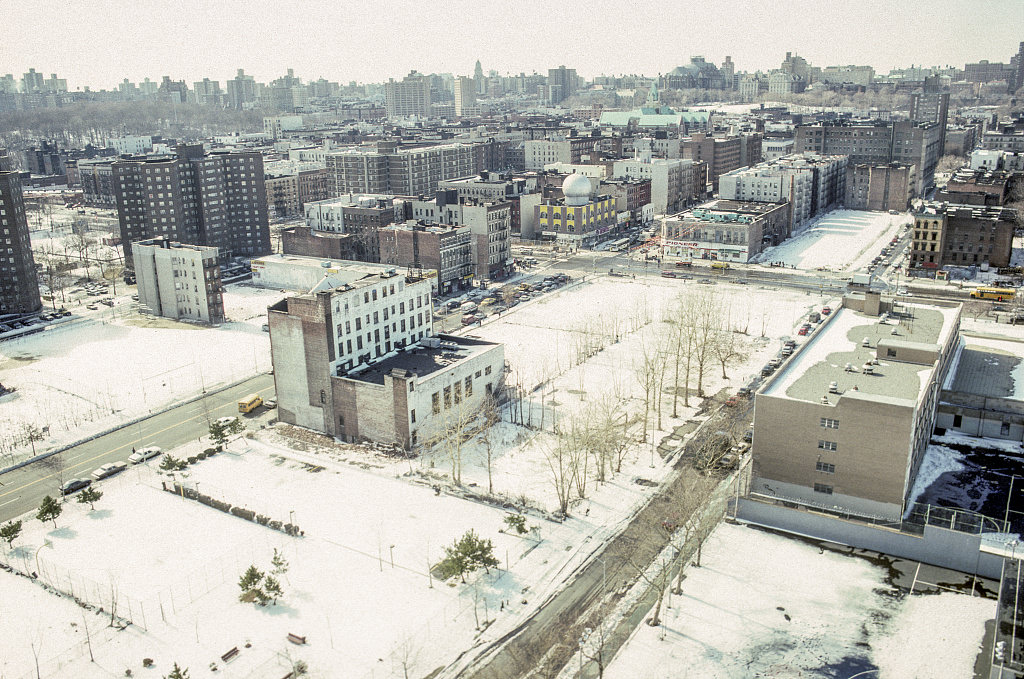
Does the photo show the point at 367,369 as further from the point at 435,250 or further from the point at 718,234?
the point at 718,234

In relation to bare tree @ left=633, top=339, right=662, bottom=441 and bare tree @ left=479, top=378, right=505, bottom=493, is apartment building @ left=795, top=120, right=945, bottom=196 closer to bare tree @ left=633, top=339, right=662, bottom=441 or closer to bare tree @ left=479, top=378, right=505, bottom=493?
bare tree @ left=633, top=339, right=662, bottom=441

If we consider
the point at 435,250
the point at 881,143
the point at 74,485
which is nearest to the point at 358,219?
the point at 435,250

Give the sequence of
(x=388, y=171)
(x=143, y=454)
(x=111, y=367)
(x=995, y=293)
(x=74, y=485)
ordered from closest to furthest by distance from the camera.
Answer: (x=74, y=485) < (x=143, y=454) < (x=111, y=367) < (x=995, y=293) < (x=388, y=171)

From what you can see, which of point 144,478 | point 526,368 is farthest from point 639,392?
point 144,478

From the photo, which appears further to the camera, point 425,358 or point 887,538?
point 425,358

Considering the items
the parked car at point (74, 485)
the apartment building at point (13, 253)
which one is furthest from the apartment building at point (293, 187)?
the parked car at point (74, 485)

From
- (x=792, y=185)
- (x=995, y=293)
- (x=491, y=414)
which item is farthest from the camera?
(x=792, y=185)

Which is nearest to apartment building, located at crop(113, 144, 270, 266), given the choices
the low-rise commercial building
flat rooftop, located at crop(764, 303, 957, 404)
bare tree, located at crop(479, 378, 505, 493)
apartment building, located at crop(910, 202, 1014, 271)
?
the low-rise commercial building

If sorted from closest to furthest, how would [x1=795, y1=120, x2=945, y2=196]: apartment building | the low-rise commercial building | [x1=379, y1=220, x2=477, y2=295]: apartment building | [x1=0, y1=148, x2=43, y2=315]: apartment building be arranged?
1. [x1=0, y1=148, x2=43, y2=315]: apartment building
2. [x1=379, y1=220, x2=477, y2=295]: apartment building
3. the low-rise commercial building
4. [x1=795, y1=120, x2=945, y2=196]: apartment building
